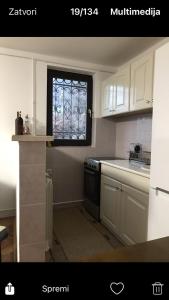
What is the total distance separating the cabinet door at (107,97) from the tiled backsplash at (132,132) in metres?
0.32

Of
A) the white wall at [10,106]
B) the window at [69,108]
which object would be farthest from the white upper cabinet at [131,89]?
the white wall at [10,106]

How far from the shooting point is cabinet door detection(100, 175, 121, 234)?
1.97 m

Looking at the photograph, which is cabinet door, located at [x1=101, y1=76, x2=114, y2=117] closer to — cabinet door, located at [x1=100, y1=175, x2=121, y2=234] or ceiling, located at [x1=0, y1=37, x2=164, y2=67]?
ceiling, located at [x1=0, y1=37, x2=164, y2=67]

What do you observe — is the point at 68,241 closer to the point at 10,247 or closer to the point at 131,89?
the point at 10,247

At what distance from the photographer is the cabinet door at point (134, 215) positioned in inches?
60.7

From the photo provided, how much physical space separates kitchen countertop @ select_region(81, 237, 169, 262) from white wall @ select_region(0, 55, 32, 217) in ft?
7.22

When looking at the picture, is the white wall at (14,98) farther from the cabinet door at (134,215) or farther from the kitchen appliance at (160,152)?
the kitchen appliance at (160,152)

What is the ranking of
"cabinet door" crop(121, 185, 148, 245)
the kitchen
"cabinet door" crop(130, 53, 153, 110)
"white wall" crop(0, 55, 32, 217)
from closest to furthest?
1. the kitchen
2. "cabinet door" crop(121, 185, 148, 245)
3. "cabinet door" crop(130, 53, 153, 110)
4. "white wall" crop(0, 55, 32, 217)

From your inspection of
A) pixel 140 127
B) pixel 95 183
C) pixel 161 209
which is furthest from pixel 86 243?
pixel 140 127

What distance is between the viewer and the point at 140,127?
8.23ft
